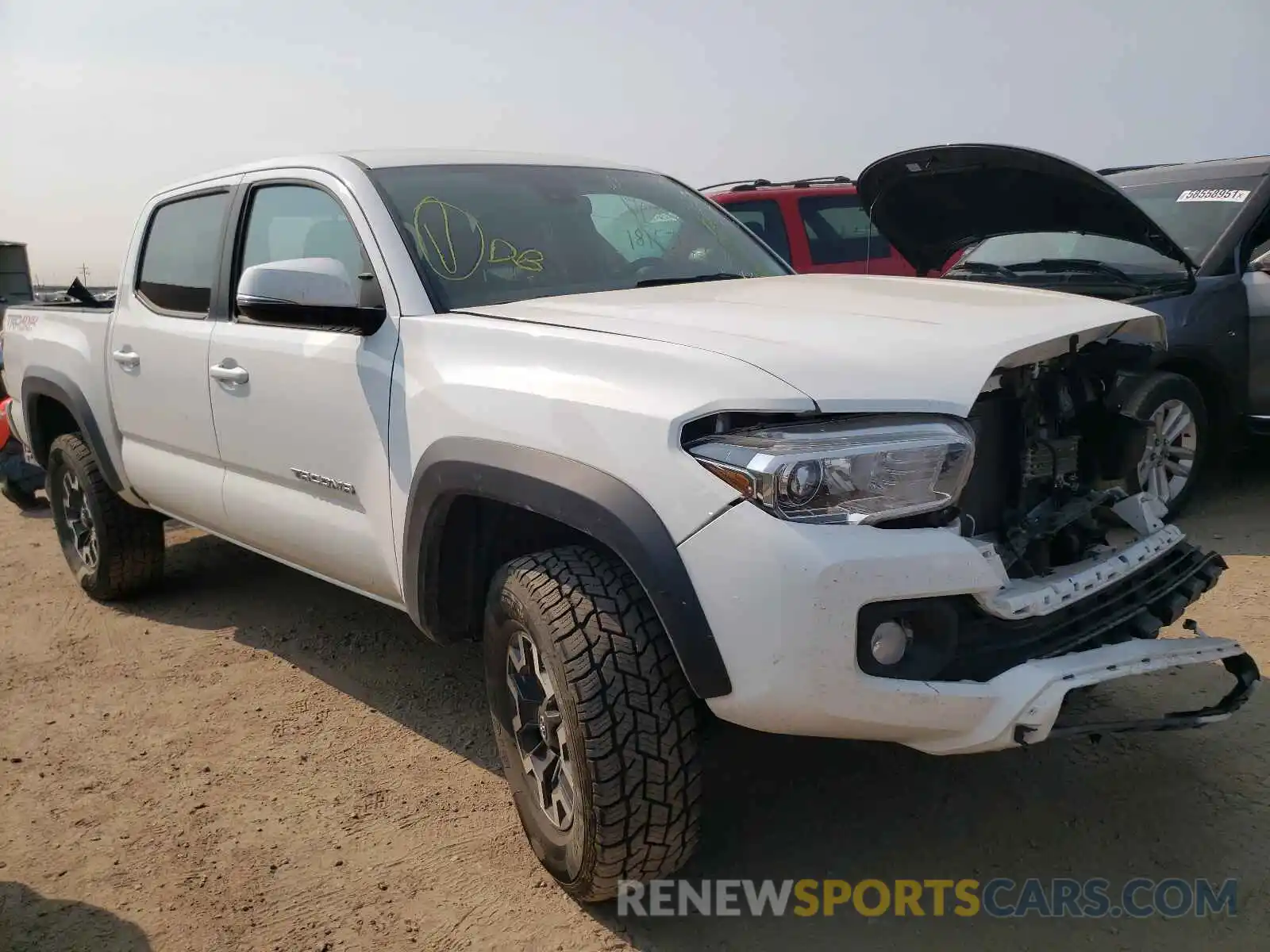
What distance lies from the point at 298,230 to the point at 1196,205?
14.9 feet

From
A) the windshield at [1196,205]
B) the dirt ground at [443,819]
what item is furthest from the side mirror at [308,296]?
the windshield at [1196,205]

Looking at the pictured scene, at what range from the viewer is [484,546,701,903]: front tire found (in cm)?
217

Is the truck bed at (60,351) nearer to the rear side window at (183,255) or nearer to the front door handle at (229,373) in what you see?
the rear side window at (183,255)

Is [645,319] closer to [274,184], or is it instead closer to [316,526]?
[316,526]

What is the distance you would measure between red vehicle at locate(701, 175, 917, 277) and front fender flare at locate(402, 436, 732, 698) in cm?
573

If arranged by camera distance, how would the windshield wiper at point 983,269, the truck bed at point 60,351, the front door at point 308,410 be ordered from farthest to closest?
the windshield wiper at point 983,269
the truck bed at point 60,351
the front door at point 308,410

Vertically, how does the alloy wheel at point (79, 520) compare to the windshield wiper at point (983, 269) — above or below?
below

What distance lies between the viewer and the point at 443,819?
113 inches

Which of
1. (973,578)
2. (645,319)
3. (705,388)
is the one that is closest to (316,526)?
(645,319)

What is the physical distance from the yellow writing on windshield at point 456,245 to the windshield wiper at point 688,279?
1.03 ft

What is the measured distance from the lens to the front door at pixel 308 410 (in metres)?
2.89

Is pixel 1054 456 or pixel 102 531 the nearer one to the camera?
pixel 1054 456

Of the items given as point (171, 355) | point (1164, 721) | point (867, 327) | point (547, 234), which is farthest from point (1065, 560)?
point (171, 355)

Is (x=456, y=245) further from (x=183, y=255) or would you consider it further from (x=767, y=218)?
(x=767, y=218)
